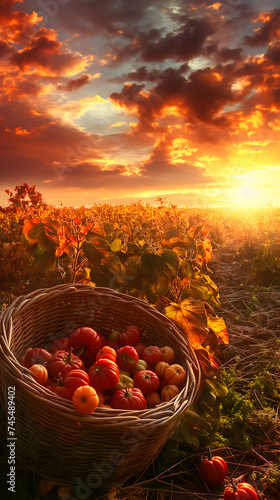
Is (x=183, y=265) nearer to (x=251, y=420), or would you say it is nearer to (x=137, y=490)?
(x=251, y=420)

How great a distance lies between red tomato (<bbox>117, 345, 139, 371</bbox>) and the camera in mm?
2318

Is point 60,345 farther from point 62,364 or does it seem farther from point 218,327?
point 218,327

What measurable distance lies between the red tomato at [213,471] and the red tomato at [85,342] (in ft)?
3.00

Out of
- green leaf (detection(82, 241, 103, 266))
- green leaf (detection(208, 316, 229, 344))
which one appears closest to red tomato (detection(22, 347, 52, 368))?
green leaf (detection(82, 241, 103, 266))

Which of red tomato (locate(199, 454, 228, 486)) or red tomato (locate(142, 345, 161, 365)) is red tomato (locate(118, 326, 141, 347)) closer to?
red tomato (locate(142, 345, 161, 365))

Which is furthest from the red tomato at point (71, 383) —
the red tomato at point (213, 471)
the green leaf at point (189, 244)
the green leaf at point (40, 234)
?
the green leaf at point (189, 244)

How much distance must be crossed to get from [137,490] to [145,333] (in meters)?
0.99

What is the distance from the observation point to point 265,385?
3.08 m

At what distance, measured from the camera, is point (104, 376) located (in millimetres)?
2020

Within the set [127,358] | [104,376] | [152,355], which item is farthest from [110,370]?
[152,355]

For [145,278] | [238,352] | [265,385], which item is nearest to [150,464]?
Result: [145,278]

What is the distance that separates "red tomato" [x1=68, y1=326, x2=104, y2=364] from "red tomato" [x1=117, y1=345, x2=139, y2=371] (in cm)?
19

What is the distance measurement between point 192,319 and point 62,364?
0.92 metres

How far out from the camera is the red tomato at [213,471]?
2025mm
